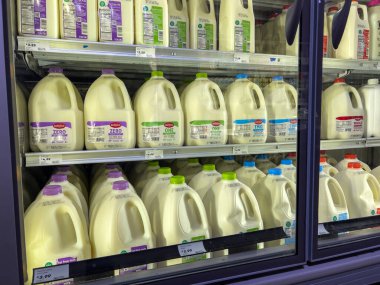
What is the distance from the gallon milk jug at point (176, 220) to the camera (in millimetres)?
1330

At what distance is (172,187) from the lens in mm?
1378

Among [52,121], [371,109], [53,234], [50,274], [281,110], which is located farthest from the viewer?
[371,109]

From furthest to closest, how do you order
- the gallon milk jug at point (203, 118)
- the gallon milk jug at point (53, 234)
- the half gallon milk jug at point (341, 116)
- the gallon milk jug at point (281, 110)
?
the half gallon milk jug at point (341, 116)
the gallon milk jug at point (281, 110)
the gallon milk jug at point (203, 118)
the gallon milk jug at point (53, 234)

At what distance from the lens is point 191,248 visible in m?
1.21

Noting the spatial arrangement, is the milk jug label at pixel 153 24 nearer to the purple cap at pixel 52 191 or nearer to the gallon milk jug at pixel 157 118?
the gallon milk jug at pixel 157 118

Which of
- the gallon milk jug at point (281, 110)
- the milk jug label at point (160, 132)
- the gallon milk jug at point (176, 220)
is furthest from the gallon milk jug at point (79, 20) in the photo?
the gallon milk jug at point (281, 110)

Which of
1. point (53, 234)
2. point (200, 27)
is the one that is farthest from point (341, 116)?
point (53, 234)

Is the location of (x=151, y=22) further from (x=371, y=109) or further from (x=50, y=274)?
(x=371, y=109)

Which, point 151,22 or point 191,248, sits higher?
point 151,22

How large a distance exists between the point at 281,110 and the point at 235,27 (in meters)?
0.48

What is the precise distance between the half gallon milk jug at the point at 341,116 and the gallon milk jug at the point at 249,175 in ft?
1.50

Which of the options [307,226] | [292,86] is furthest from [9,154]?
[292,86]

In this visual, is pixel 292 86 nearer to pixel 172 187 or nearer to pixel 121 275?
pixel 172 187

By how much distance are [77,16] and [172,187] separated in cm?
78
